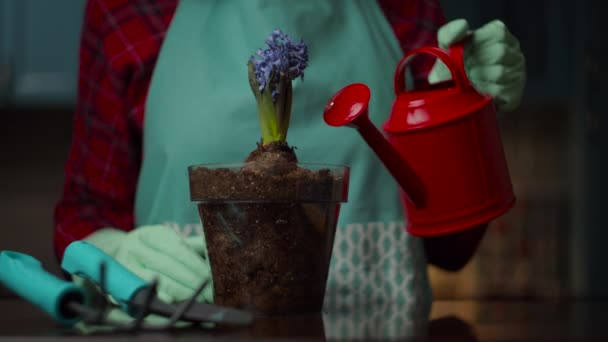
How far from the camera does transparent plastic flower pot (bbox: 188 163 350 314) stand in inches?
23.3

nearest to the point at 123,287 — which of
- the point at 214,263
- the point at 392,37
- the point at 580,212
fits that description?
the point at 214,263

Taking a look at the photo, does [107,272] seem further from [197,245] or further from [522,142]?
[522,142]

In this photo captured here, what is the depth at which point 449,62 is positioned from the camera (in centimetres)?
64

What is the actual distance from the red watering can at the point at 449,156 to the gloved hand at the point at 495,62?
115mm

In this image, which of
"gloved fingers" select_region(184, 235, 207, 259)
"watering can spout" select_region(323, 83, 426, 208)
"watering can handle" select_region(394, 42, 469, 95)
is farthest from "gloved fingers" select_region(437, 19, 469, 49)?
"gloved fingers" select_region(184, 235, 207, 259)

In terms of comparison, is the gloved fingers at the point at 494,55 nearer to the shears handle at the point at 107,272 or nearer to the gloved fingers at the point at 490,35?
the gloved fingers at the point at 490,35

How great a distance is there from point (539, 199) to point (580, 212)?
0.19 m

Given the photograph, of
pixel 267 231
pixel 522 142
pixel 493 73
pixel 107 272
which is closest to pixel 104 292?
pixel 107 272

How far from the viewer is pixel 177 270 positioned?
705mm

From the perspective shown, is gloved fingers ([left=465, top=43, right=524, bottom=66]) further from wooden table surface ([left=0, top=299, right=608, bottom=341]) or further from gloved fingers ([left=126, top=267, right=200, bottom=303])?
gloved fingers ([left=126, top=267, right=200, bottom=303])

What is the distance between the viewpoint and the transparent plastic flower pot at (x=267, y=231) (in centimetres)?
59

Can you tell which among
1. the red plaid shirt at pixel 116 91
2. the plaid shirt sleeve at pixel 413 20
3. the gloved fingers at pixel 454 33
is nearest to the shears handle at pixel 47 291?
the gloved fingers at pixel 454 33

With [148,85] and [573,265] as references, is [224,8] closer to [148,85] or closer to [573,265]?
[148,85]

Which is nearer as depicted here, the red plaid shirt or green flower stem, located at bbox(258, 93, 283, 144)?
green flower stem, located at bbox(258, 93, 283, 144)
